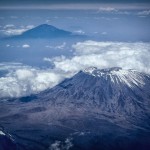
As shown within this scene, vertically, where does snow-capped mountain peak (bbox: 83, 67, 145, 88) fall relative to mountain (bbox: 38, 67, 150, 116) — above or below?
above

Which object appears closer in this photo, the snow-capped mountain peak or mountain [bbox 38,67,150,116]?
mountain [bbox 38,67,150,116]

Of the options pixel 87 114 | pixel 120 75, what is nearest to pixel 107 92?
pixel 120 75

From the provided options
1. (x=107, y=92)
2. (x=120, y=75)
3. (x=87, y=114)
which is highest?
(x=120, y=75)

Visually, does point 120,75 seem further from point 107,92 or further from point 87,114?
point 87,114

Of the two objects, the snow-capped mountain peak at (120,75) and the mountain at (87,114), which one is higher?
the snow-capped mountain peak at (120,75)

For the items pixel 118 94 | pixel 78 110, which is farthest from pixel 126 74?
pixel 78 110

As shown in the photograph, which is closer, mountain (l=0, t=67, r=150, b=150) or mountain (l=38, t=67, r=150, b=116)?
mountain (l=0, t=67, r=150, b=150)

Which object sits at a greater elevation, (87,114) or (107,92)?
(107,92)

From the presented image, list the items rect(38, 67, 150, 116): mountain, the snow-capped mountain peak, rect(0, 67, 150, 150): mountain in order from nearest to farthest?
rect(0, 67, 150, 150): mountain → rect(38, 67, 150, 116): mountain → the snow-capped mountain peak

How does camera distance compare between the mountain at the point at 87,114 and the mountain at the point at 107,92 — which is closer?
the mountain at the point at 87,114

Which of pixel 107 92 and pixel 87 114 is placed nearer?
pixel 87 114

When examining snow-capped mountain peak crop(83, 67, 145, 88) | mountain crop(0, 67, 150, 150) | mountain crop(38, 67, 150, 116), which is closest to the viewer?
mountain crop(0, 67, 150, 150)
